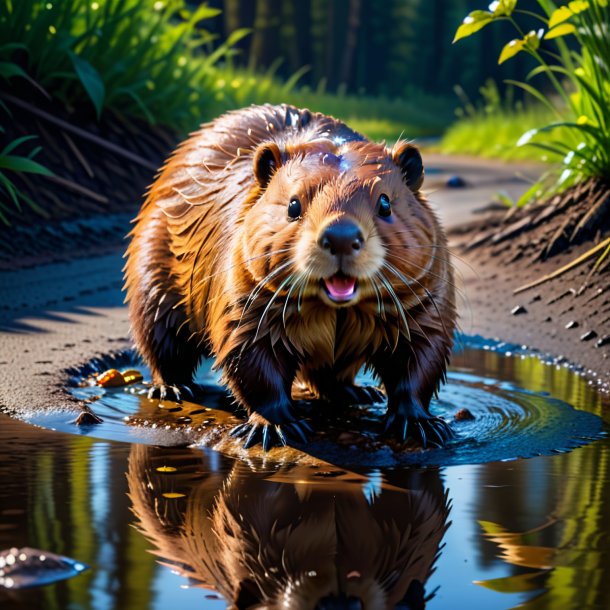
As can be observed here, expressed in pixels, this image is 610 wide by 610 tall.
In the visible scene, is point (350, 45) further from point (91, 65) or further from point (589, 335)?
point (589, 335)

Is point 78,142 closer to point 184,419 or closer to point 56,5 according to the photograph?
point 56,5

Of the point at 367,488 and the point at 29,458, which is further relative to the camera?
the point at 29,458

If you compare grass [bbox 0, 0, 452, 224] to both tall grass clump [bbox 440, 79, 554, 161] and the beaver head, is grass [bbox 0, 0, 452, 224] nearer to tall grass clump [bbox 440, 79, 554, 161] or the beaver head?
the beaver head

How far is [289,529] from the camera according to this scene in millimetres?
2875

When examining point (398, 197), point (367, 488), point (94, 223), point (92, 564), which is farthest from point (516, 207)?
point (92, 564)

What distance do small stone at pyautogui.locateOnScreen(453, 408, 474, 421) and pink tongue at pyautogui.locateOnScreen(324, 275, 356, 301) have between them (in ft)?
2.89

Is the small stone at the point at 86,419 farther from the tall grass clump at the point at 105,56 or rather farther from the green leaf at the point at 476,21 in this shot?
the tall grass clump at the point at 105,56

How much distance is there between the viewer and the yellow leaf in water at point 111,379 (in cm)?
468

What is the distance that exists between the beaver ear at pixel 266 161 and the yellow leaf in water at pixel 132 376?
1.29m

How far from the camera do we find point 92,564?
8.37 feet

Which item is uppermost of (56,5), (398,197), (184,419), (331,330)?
(56,5)

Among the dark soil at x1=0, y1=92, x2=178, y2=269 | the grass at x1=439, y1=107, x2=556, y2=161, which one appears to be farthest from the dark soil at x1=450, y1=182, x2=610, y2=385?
the grass at x1=439, y1=107, x2=556, y2=161

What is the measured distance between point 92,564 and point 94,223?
502 cm

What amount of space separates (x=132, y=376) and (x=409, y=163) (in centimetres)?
166
